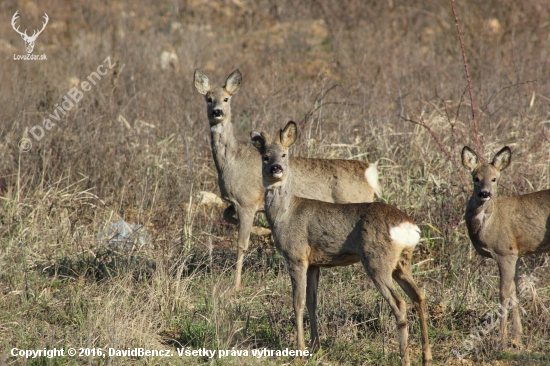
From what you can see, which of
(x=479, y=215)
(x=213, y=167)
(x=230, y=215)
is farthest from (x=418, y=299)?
(x=213, y=167)

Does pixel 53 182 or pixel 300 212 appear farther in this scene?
pixel 53 182

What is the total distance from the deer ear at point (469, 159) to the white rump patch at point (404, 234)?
59.9 inches

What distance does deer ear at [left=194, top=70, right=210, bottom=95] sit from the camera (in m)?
7.93

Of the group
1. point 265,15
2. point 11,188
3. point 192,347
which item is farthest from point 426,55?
point 192,347

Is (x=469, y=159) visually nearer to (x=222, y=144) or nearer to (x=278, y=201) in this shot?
(x=278, y=201)

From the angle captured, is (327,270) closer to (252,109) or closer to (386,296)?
(386,296)

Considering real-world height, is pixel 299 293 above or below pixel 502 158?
below

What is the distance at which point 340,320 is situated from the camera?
5891mm

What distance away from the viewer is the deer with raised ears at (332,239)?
Answer: 16.6ft

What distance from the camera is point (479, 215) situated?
617 centimetres

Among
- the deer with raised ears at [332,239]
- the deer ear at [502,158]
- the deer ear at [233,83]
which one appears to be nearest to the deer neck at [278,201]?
the deer with raised ears at [332,239]

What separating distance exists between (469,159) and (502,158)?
0.34 meters

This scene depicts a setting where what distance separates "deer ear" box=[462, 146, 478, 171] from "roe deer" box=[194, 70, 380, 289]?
130 centimetres

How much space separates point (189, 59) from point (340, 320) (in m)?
8.33
